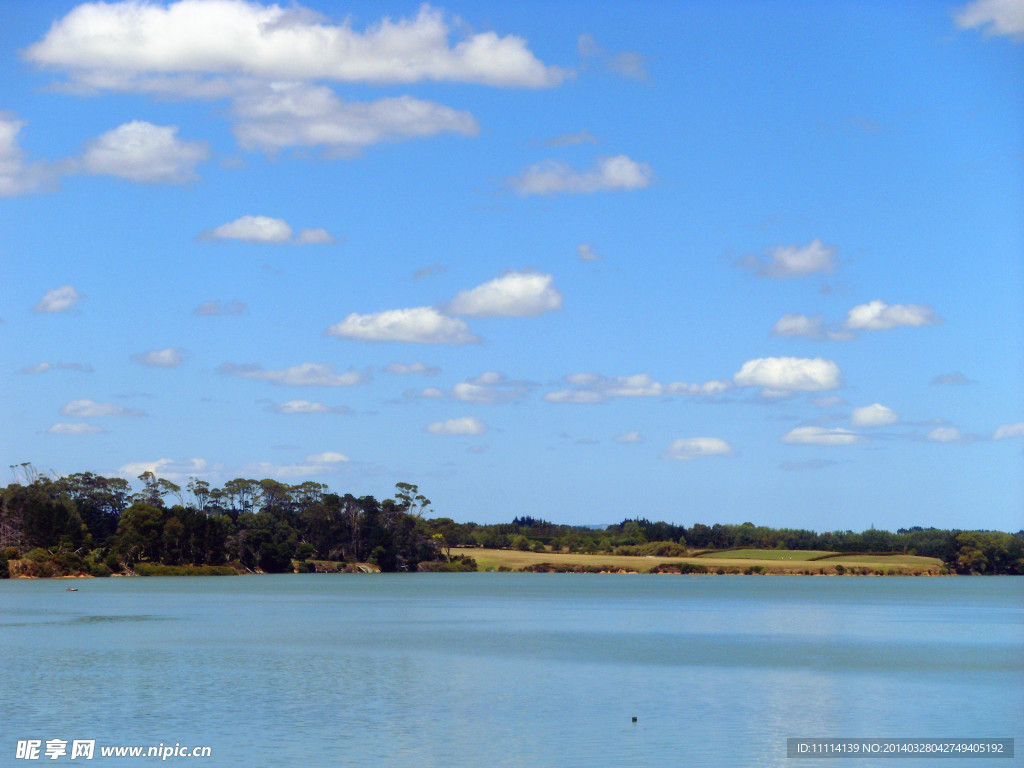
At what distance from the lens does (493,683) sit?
5434 cm

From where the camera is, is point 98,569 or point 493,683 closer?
point 493,683

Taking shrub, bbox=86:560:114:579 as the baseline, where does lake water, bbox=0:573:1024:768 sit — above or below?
above

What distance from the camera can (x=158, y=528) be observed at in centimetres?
19012

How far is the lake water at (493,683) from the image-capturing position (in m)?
38.6

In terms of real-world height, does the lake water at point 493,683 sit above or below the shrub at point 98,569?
above

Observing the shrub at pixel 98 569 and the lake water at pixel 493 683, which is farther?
the shrub at pixel 98 569

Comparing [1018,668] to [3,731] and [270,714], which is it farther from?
[3,731]

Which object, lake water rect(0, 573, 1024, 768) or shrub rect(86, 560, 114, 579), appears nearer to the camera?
lake water rect(0, 573, 1024, 768)

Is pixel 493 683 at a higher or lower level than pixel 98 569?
higher

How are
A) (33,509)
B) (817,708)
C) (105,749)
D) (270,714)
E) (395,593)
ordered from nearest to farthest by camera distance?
(105,749), (270,714), (817,708), (395,593), (33,509)

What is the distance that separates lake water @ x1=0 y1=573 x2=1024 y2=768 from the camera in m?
38.6

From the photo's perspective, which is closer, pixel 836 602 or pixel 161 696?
pixel 161 696

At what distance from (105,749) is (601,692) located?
22196 mm

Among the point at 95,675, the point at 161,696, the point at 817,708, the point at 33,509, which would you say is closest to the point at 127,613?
the point at 95,675
